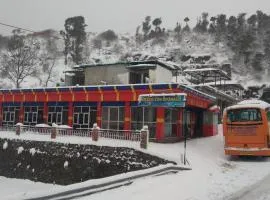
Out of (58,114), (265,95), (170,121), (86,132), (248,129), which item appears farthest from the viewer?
(265,95)

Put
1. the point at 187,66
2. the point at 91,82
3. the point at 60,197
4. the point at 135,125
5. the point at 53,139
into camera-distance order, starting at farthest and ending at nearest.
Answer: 1. the point at 187,66
2. the point at 91,82
3. the point at 135,125
4. the point at 53,139
5. the point at 60,197

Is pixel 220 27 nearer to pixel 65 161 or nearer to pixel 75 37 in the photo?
pixel 75 37

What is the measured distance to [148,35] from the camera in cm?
14438

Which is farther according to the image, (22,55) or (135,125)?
(22,55)

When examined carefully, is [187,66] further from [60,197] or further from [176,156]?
[60,197]

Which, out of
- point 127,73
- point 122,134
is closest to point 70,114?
point 127,73

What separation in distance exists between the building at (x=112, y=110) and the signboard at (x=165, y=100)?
214cm

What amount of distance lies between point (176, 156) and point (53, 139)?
1108 centimetres

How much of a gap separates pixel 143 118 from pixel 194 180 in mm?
15667

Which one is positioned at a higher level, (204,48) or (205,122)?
(204,48)

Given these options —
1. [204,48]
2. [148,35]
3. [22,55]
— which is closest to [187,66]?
[204,48]

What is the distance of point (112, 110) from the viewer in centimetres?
3172

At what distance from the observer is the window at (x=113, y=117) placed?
3127cm

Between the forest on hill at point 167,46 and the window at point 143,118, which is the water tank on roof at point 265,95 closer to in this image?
the forest on hill at point 167,46
